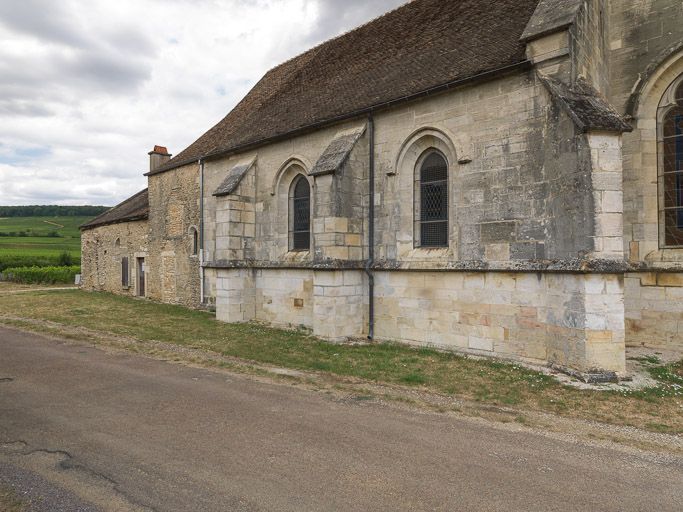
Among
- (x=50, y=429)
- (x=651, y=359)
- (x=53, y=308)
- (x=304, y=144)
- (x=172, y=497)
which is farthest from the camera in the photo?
(x=53, y=308)

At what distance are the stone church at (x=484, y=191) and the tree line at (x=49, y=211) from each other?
84932mm

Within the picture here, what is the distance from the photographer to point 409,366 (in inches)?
337

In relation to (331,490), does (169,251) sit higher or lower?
higher

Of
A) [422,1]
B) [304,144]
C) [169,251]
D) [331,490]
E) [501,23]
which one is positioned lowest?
[331,490]

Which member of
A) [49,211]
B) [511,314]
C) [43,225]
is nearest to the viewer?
[511,314]

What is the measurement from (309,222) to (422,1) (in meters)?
7.88

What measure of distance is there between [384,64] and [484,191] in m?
5.50

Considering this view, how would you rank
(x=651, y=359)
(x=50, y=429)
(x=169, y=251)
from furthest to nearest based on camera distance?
(x=169, y=251)
(x=651, y=359)
(x=50, y=429)

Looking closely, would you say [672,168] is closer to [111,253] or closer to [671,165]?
[671,165]

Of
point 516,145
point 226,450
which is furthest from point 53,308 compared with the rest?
point 516,145

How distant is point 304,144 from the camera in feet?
42.3

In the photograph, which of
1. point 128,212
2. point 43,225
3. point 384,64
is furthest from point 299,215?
point 43,225

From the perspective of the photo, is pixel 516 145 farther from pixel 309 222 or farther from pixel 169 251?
pixel 169 251

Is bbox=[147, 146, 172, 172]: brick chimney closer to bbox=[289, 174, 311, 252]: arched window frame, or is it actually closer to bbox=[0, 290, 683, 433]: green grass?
bbox=[0, 290, 683, 433]: green grass
